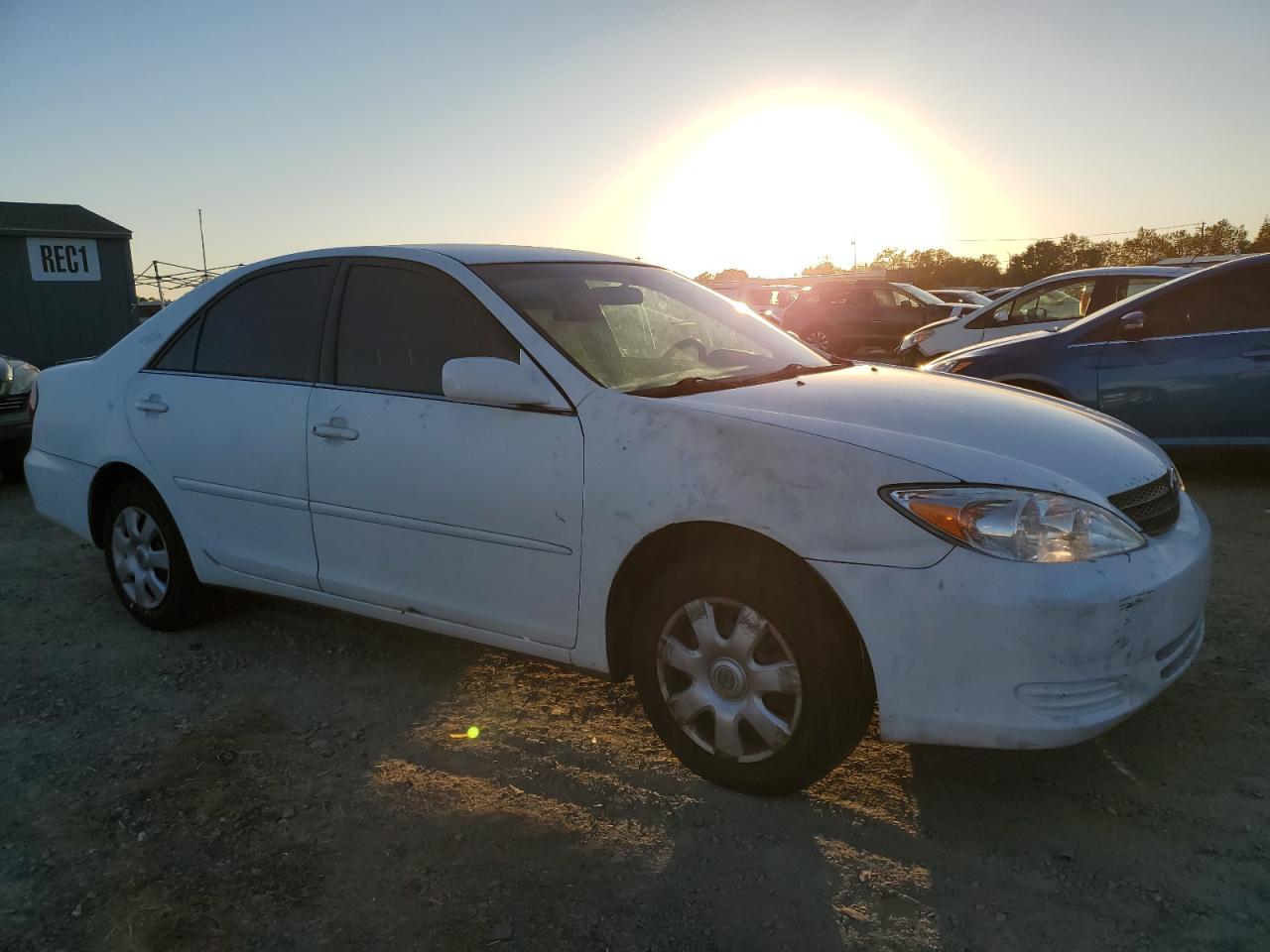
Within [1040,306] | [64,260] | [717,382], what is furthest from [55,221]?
[717,382]

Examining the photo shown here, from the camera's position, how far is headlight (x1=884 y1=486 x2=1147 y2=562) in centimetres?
248

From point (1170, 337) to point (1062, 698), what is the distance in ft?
16.5

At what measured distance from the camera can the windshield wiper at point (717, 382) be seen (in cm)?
309

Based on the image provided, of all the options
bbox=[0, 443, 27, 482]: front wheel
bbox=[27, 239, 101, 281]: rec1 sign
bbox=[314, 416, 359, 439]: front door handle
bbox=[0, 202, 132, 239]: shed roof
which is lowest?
bbox=[0, 443, 27, 482]: front wheel

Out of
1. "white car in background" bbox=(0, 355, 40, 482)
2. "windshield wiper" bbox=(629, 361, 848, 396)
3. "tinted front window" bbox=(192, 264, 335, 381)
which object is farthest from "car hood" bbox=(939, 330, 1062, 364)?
"white car in background" bbox=(0, 355, 40, 482)

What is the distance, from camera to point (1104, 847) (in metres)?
2.60

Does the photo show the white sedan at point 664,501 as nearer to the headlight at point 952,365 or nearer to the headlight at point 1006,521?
the headlight at point 1006,521

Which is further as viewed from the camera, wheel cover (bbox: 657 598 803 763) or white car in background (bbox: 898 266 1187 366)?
white car in background (bbox: 898 266 1187 366)

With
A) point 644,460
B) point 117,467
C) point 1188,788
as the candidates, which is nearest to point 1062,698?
point 1188,788

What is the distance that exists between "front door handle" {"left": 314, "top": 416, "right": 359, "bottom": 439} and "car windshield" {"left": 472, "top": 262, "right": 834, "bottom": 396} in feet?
2.34

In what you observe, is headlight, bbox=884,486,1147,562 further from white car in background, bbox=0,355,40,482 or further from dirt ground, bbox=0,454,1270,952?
white car in background, bbox=0,355,40,482

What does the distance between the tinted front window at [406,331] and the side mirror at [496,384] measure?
0.72ft

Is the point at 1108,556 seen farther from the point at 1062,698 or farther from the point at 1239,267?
the point at 1239,267

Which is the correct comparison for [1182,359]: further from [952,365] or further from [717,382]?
[717,382]
